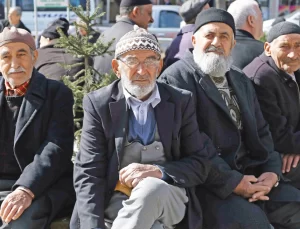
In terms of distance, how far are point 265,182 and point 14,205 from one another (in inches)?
67.6

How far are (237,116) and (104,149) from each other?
113cm

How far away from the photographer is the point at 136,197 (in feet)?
11.6

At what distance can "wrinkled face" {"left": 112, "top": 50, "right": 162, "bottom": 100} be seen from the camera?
12.6 feet

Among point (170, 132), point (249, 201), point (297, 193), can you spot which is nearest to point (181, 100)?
point (170, 132)

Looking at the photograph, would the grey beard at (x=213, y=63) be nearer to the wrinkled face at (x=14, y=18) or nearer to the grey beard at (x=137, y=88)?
the grey beard at (x=137, y=88)

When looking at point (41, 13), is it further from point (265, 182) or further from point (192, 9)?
point (265, 182)

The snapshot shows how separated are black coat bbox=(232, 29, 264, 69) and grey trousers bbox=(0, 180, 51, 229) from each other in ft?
7.47

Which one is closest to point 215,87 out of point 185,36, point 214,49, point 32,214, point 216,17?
point 214,49

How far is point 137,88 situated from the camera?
3.85m

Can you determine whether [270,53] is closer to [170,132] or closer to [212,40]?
[212,40]

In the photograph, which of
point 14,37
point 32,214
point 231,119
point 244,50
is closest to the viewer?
point 32,214

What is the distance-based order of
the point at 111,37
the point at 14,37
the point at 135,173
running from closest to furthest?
the point at 135,173, the point at 14,37, the point at 111,37

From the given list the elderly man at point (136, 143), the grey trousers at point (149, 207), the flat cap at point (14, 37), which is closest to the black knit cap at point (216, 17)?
the elderly man at point (136, 143)

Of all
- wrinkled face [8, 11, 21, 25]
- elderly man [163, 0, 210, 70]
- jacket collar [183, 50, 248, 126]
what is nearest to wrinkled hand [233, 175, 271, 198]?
jacket collar [183, 50, 248, 126]
